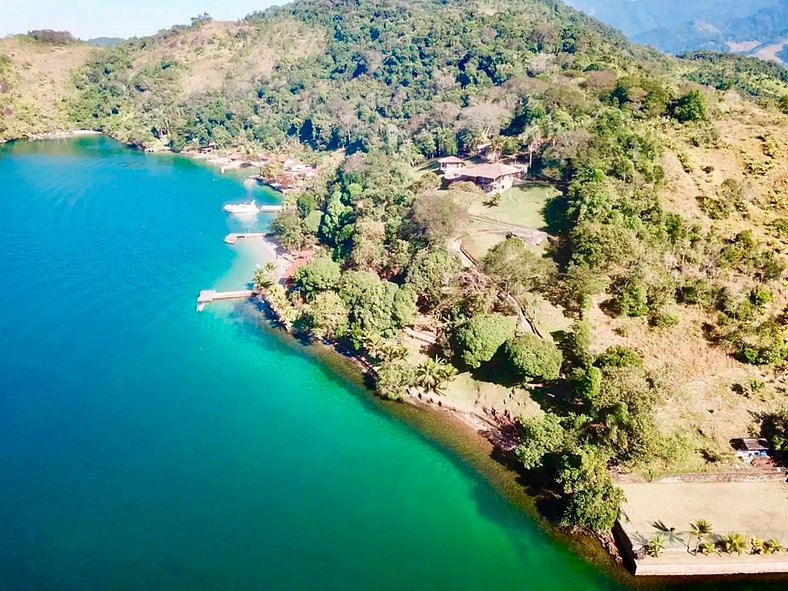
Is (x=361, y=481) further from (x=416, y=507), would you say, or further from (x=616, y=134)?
(x=616, y=134)

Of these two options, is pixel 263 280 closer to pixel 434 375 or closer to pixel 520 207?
pixel 434 375

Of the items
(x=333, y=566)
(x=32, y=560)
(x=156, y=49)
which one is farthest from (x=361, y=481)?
Answer: (x=156, y=49)

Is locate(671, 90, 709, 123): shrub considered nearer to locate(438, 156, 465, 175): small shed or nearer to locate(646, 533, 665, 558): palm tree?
locate(438, 156, 465, 175): small shed

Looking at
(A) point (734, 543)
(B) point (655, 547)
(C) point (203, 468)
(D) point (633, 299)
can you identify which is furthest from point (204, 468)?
(D) point (633, 299)

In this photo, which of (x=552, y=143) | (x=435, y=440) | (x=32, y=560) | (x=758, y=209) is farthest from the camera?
(x=552, y=143)

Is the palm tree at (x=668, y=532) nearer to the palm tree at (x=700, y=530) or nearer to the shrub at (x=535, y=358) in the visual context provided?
the palm tree at (x=700, y=530)

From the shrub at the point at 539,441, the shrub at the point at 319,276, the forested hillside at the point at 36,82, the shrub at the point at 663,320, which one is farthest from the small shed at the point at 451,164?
the forested hillside at the point at 36,82
